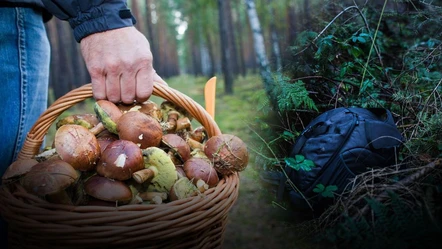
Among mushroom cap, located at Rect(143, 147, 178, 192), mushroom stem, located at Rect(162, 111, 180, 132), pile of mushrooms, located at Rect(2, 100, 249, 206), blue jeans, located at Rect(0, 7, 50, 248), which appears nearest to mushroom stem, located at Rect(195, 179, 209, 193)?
pile of mushrooms, located at Rect(2, 100, 249, 206)

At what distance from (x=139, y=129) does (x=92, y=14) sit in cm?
66

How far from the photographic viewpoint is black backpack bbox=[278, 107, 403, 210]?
1498 millimetres

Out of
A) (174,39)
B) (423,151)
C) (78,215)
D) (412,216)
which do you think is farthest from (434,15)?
(174,39)

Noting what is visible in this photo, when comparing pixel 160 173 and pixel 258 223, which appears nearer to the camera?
pixel 160 173

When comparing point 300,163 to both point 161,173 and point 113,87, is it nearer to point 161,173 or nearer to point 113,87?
point 161,173

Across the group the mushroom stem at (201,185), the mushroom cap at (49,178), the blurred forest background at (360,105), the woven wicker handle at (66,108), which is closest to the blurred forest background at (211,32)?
the blurred forest background at (360,105)

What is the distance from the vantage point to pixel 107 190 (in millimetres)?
1256

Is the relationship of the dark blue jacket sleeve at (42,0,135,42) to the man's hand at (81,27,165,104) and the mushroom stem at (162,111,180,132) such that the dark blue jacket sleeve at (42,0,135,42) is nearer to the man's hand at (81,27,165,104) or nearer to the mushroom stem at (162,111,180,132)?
the man's hand at (81,27,165,104)

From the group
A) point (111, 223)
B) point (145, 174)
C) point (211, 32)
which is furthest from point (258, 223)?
point (211, 32)

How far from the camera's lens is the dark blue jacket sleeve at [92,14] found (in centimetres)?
161

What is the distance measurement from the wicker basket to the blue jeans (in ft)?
2.17

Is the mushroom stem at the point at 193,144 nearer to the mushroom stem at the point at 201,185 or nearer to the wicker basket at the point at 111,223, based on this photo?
the mushroom stem at the point at 201,185

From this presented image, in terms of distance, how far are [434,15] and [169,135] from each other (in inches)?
72.4

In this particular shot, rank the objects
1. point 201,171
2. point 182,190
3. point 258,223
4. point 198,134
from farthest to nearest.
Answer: point 258,223 → point 198,134 → point 201,171 → point 182,190
